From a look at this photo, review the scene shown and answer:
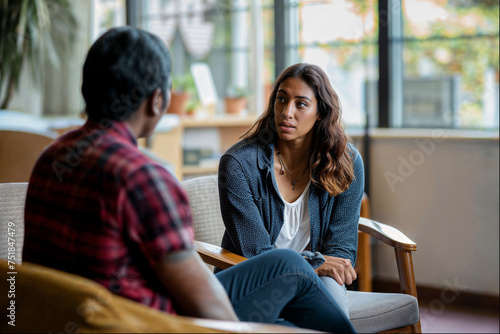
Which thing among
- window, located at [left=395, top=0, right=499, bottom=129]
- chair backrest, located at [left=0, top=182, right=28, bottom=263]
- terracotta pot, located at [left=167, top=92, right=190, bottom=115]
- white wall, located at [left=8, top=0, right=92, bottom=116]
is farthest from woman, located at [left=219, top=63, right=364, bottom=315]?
white wall, located at [left=8, top=0, right=92, bottom=116]

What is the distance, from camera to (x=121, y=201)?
99 centimetres

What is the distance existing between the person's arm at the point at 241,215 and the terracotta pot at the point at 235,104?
6.92ft

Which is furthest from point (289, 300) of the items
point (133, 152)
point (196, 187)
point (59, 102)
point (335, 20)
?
point (59, 102)

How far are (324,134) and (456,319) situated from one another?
1.42 m

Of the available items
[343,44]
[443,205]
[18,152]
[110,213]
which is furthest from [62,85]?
[110,213]

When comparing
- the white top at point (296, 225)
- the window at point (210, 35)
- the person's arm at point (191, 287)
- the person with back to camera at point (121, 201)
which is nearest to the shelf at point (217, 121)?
the window at point (210, 35)

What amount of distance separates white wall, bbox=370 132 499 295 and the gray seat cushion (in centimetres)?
135

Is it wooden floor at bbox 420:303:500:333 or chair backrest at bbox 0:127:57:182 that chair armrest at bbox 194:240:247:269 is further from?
wooden floor at bbox 420:303:500:333

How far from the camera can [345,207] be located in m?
1.88

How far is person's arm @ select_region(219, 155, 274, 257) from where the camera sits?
176cm

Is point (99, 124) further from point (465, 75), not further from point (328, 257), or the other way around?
point (465, 75)

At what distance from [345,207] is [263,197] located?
0.27 meters

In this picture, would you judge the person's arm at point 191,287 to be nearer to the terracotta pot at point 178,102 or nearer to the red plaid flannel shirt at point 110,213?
the red plaid flannel shirt at point 110,213

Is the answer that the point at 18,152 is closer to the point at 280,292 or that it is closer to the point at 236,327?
the point at 280,292
